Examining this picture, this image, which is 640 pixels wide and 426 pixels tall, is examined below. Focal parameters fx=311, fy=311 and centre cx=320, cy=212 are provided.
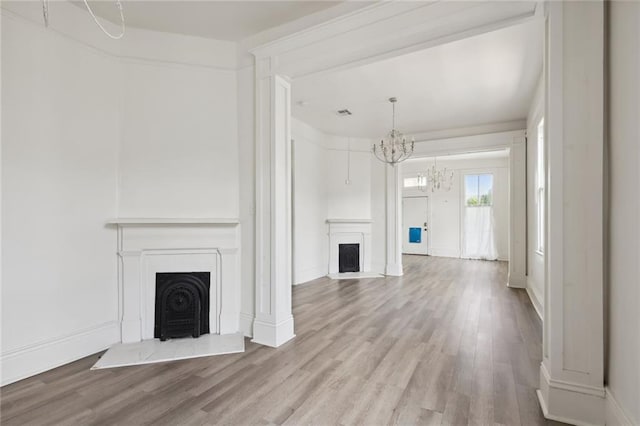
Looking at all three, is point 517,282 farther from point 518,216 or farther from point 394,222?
point 394,222

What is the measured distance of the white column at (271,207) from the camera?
3016 millimetres

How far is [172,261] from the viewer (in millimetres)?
3088

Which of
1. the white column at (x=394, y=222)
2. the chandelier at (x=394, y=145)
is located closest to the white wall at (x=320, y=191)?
the white column at (x=394, y=222)

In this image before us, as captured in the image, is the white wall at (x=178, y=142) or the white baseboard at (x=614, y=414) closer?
the white baseboard at (x=614, y=414)

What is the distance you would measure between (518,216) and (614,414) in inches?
172

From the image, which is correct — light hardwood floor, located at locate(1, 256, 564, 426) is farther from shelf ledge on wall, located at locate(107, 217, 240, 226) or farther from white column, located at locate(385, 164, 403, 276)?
white column, located at locate(385, 164, 403, 276)

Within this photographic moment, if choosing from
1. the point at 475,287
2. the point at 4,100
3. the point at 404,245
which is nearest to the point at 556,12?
the point at 4,100

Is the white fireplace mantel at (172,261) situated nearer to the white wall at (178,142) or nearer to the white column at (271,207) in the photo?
the white wall at (178,142)

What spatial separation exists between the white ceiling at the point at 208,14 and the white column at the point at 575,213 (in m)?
1.75


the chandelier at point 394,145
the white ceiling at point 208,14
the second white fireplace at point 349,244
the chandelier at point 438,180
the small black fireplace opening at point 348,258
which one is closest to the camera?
the white ceiling at point 208,14

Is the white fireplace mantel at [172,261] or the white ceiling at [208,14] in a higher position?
the white ceiling at [208,14]

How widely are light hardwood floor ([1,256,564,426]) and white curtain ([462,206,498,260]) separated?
5.75 meters

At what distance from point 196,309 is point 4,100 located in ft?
7.35

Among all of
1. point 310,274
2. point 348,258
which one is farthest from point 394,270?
point 310,274
